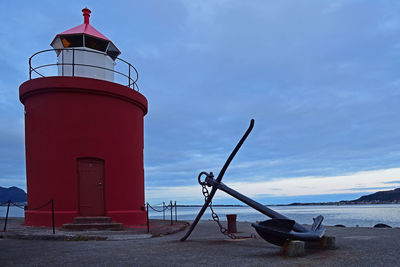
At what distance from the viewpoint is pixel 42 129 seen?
33.6ft

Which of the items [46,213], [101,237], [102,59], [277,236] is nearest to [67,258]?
A: [101,237]

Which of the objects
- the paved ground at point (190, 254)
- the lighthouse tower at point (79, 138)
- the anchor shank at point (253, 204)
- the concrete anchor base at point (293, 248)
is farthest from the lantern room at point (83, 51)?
the concrete anchor base at point (293, 248)

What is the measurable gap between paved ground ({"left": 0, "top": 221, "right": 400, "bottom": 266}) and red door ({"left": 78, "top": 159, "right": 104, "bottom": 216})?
2.70 metres

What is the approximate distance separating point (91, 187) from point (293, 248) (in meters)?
6.62

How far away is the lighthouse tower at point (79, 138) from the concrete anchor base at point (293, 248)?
20.5 feet

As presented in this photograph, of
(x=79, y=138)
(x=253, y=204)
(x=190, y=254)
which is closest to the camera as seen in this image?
(x=190, y=254)

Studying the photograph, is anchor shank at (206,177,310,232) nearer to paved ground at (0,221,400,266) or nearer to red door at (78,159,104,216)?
paved ground at (0,221,400,266)

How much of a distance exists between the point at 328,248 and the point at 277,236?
1213 millimetres

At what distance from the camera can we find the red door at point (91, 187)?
10.1 metres

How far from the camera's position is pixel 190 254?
5711 mm

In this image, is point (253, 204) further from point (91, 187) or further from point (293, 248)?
point (91, 187)

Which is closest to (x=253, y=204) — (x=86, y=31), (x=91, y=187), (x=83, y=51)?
(x=91, y=187)

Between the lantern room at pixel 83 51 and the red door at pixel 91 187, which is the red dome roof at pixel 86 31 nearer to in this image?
the lantern room at pixel 83 51

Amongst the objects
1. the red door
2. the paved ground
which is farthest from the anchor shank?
the red door
